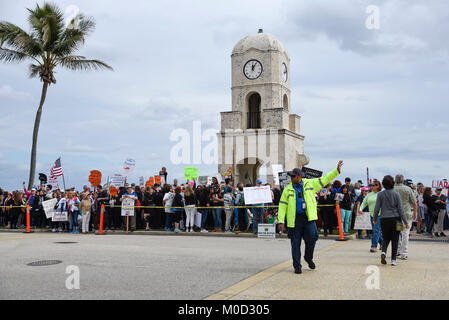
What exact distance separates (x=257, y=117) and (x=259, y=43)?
6.31 meters

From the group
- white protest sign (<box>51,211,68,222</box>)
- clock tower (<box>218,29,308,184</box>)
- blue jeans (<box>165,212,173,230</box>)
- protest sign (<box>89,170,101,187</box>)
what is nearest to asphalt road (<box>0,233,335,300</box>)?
blue jeans (<box>165,212,173,230</box>)

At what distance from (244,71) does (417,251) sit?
30.0 metres

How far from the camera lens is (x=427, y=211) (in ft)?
57.0

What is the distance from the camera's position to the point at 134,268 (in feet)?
30.7

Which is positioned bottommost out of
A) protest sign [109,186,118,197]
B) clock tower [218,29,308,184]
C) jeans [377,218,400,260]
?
jeans [377,218,400,260]

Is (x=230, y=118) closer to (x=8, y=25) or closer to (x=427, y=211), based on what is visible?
(x=8, y=25)

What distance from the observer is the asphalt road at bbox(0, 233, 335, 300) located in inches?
281

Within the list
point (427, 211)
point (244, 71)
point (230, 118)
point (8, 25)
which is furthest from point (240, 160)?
point (427, 211)

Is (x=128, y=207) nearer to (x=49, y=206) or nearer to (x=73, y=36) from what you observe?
(x=49, y=206)

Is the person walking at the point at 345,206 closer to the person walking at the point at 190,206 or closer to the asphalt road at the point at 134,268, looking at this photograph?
the asphalt road at the point at 134,268

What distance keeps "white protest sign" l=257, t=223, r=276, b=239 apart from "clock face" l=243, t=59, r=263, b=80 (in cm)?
2514

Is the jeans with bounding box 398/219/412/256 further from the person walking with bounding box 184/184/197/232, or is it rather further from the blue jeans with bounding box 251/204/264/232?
the person walking with bounding box 184/184/197/232

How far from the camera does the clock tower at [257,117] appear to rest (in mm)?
39031

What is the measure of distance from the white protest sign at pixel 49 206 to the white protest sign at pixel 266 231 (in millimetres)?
10352
